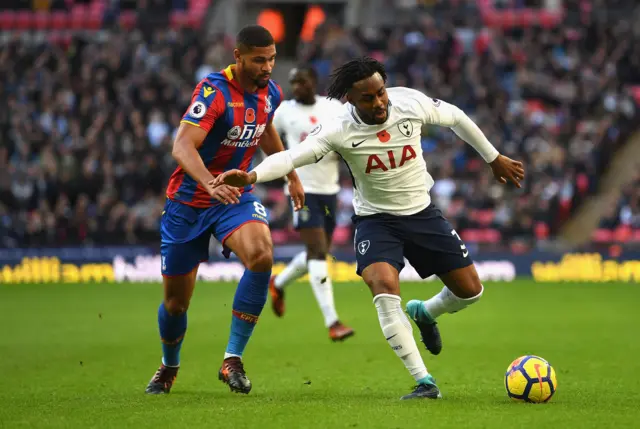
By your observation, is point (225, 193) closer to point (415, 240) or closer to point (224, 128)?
point (224, 128)

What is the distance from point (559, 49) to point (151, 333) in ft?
56.8

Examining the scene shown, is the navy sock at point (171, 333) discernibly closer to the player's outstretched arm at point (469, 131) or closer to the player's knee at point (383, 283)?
the player's knee at point (383, 283)

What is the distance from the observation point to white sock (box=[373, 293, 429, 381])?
24.7 ft

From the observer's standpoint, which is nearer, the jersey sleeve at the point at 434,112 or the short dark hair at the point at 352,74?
the short dark hair at the point at 352,74

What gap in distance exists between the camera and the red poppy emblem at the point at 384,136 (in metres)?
7.80

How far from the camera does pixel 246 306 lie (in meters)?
8.05

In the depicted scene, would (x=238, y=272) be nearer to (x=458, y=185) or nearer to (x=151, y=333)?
(x=458, y=185)

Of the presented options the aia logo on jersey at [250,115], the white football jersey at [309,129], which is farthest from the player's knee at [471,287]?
the white football jersey at [309,129]

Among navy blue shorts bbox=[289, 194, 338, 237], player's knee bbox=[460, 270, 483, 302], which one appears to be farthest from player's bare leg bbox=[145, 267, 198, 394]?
navy blue shorts bbox=[289, 194, 338, 237]

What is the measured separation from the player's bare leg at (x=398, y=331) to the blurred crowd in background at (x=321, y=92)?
14.5 metres

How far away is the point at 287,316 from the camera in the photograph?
14.9 m

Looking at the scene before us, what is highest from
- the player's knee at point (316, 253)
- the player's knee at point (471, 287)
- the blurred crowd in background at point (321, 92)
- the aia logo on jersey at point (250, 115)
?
the aia logo on jersey at point (250, 115)

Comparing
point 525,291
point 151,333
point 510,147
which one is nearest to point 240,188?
point 151,333

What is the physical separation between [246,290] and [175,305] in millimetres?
684
